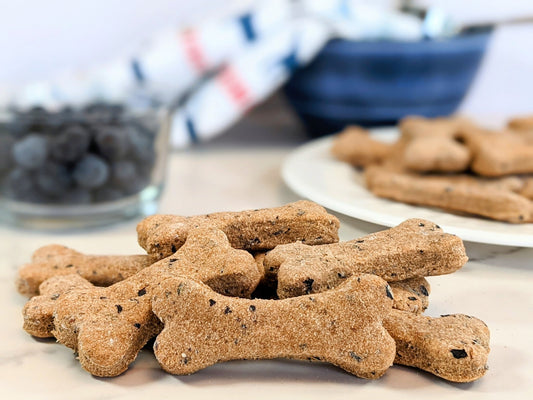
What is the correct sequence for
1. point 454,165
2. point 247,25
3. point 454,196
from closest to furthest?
point 454,196
point 454,165
point 247,25

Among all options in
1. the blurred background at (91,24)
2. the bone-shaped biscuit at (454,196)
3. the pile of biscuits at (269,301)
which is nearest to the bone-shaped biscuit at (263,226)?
the pile of biscuits at (269,301)

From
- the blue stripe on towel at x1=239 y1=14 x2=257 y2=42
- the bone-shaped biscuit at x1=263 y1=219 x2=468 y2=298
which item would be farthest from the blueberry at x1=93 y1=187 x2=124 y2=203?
the blue stripe on towel at x1=239 y1=14 x2=257 y2=42

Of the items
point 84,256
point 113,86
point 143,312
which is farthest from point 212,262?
point 113,86

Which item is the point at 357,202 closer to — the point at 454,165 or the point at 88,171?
the point at 454,165

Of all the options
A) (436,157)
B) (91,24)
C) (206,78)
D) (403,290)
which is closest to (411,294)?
(403,290)

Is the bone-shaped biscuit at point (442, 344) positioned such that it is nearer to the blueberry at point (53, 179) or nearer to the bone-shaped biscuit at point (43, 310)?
the bone-shaped biscuit at point (43, 310)

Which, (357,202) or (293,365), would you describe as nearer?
(293,365)

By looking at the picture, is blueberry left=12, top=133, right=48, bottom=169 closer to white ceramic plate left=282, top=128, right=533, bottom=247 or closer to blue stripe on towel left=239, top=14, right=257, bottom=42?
white ceramic plate left=282, top=128, right=533, bottom=247
